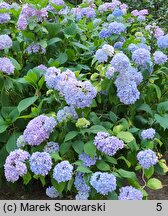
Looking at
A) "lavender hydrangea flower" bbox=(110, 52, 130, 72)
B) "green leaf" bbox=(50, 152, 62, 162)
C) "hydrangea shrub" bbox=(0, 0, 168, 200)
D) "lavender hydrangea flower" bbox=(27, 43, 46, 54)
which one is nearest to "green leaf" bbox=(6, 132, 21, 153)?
"hydrangea shrub" bbox=(0, 0, 168, 200)

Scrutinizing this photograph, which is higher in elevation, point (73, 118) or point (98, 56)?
point (98, 56)

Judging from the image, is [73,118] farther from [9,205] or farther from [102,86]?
[9,205]

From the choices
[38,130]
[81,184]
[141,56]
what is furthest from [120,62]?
[81,184]

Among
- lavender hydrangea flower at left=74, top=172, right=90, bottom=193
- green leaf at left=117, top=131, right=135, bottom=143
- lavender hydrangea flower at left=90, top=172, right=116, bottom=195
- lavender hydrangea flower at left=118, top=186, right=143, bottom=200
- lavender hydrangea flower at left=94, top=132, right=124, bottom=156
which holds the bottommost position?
lavender hydrangea flower at left=74, top=172, right=90, bottom=193

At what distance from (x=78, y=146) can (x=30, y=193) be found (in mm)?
840

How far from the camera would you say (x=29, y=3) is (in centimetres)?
269

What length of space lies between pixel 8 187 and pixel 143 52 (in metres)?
1.36

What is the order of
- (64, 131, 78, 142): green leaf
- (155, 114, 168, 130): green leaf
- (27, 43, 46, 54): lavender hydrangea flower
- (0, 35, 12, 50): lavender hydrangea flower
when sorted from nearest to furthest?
(64, 131, 78, 142): green leaf, (155, 114, 168, 130): green leaf, (0, 35, 12, 50): lavender hydrangea flower, (27, 43, 46, 54): lavender hydrangea flower

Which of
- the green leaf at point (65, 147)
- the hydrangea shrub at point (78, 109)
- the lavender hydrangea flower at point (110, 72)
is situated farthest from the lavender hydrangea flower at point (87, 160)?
the lavender hydrangea flower at point (110, 72)

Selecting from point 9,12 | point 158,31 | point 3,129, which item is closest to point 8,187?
point 3,129

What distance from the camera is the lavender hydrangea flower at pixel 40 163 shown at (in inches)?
77.6

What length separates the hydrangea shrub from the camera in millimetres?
2035

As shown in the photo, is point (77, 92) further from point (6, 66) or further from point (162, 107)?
point (162, 107)

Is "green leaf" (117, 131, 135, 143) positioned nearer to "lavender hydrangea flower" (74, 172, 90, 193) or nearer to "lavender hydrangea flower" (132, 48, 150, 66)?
"lavender hydrangea flower" (74, 172, 90, 193)
